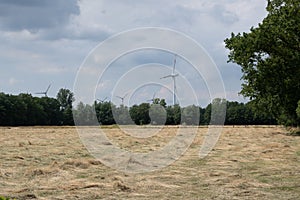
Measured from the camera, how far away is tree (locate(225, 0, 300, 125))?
102 ft

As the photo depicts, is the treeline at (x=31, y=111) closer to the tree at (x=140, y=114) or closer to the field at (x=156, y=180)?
the tree at (x=140, y=114)

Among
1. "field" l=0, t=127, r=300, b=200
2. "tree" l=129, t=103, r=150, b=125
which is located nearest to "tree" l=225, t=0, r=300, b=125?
"tree" l=129, t=103, r=150, b=125

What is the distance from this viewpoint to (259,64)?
106ft

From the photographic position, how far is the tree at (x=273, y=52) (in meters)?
31.0

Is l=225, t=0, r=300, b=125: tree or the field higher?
l=225, t=0, r=300, b=125: tree

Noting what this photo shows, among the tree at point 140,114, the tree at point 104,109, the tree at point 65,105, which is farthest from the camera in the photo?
the tree at point 65,105

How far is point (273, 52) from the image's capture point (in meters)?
31.9

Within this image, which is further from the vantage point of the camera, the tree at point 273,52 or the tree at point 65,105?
the tree at point 65,105

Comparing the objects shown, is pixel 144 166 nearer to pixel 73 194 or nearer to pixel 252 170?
pixel 252 170

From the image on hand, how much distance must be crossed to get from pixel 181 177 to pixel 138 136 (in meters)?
19.9

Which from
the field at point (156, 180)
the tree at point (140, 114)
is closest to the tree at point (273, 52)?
the tree at point (140, 114)

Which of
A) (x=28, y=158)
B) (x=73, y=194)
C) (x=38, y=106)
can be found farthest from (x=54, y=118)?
(x=73, y=194)

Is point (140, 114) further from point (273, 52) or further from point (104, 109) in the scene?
point (273, 52)

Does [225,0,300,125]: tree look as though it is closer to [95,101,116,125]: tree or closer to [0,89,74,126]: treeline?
[95,101,116,125]: tree
